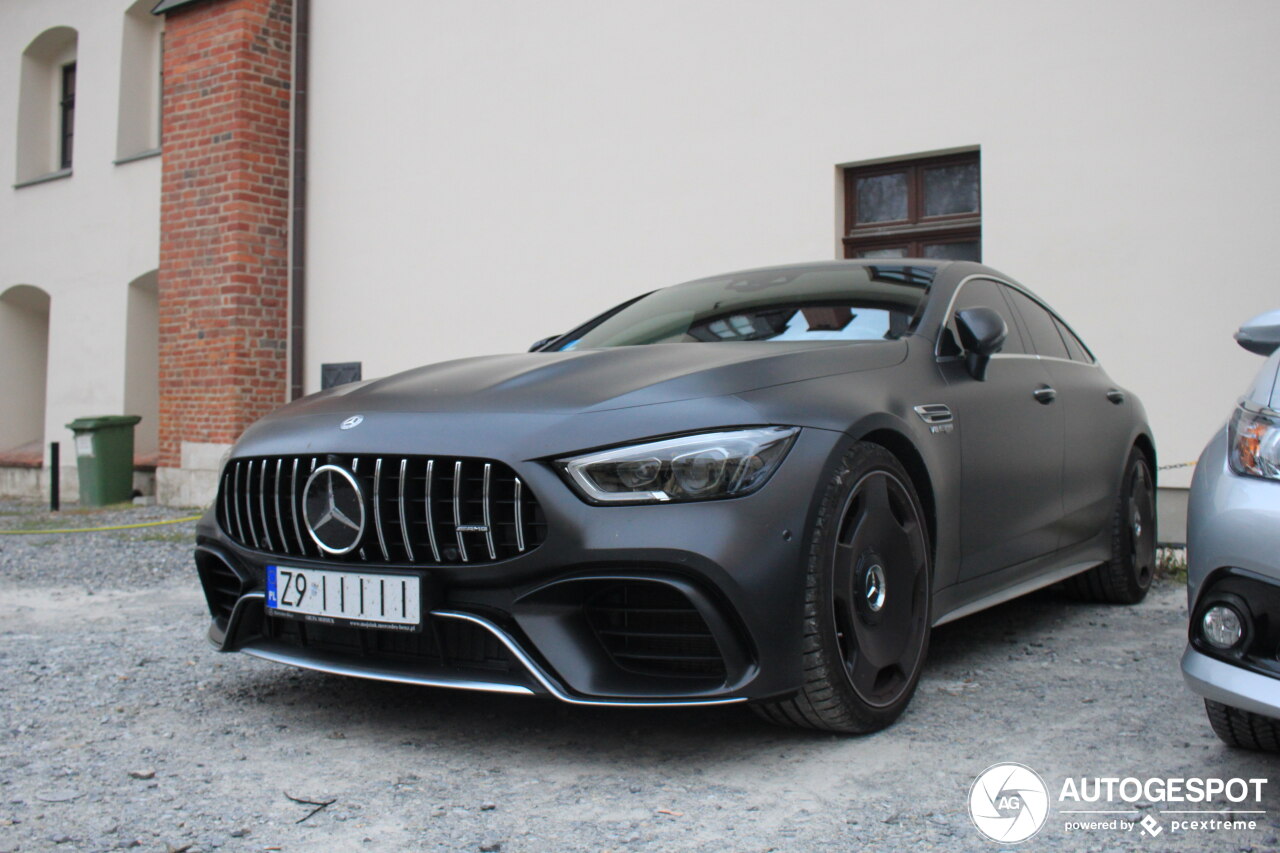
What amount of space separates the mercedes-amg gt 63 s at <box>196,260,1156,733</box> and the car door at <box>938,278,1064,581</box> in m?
0.02

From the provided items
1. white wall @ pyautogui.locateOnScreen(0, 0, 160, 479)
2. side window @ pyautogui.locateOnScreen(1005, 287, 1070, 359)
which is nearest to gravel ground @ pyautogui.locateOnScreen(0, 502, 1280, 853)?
side window @ pyautogui.locateOnScreen(1005, 287, 1070, 359)

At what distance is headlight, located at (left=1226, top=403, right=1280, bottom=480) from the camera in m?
2.33

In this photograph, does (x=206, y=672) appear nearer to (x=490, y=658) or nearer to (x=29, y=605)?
(x=490, y=658)

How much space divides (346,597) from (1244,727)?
2.10 metres

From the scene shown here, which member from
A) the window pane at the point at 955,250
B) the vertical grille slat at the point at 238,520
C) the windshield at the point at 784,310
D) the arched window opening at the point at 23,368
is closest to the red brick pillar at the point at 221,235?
the arched window opening at the point at 23,368

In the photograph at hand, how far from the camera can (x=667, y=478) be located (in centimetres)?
270

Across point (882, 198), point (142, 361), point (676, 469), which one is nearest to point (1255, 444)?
point (676, 469)

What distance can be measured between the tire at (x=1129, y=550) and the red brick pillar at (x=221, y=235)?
752 cm

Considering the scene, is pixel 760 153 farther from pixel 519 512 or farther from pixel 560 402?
pixel 519 512

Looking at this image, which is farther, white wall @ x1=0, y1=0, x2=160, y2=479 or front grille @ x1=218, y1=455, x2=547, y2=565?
white wall @ x1=0, y1=0, x2=160, y2=479

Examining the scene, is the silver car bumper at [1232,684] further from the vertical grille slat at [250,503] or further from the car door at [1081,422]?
the vertical grille slat at [250,503]

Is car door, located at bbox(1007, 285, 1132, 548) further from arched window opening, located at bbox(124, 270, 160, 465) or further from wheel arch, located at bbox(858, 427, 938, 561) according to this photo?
arched window opening, located at bbox(124, 270, 160, 465)

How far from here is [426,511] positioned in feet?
9.32

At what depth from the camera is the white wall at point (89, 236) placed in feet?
41.5
